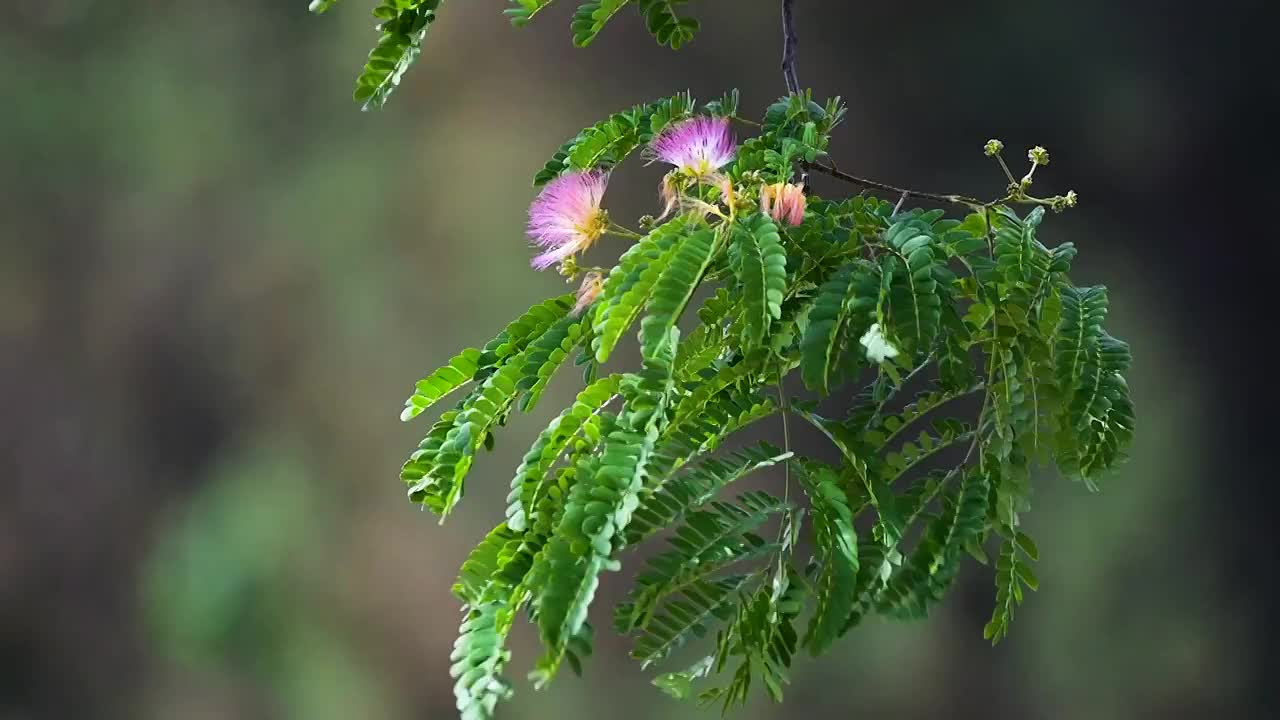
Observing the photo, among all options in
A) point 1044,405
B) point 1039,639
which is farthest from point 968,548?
point 1039,639

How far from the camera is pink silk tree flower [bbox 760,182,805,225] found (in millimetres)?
1097

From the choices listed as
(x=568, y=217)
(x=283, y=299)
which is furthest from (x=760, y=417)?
(x=283, y=299)

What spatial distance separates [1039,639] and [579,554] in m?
1.60

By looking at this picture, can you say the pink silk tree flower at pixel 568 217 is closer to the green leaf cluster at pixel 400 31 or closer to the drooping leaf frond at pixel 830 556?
the green leaf cluster at pixel 400 31

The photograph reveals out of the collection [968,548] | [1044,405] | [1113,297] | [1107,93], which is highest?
[1107,93]

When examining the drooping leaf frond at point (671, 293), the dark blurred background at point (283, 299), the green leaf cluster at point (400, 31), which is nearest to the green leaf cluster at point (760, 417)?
the drooping leaf frond at point (671, 293)

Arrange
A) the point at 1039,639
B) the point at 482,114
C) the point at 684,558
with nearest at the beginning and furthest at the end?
1. the point at 684,558
2. the point at 1039,639
3. the point at 482,114

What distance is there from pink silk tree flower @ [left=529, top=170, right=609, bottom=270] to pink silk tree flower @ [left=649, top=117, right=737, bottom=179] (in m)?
0.07

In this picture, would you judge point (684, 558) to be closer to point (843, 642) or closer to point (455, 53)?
point (843, 642)

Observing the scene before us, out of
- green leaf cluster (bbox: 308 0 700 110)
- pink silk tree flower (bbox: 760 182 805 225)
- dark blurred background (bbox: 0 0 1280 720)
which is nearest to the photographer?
pink silk tree flower (bbox: 760 182 805 225)

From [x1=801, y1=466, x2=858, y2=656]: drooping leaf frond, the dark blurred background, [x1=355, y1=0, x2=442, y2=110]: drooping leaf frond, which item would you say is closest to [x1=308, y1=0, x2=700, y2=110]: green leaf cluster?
[x1=355, y1=0, x2=442, y2=110]: drooping leaf frond

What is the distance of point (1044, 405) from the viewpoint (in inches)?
44.4

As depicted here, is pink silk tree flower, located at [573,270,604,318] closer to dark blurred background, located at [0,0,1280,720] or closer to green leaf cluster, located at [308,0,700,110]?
green leaf cluster, located at [308,0,700,110]

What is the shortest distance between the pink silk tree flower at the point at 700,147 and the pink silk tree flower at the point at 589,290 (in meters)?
0.12
